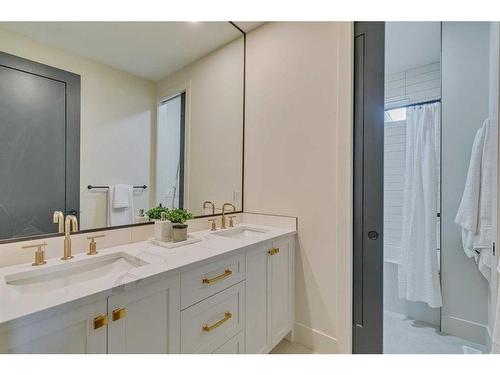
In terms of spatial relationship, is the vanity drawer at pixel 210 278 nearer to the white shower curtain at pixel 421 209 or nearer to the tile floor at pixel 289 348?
the tile floor at pixel 289 348

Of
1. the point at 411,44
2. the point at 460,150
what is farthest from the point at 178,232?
the point at 411,44

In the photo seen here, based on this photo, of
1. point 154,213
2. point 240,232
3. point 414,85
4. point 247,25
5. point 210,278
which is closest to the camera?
point 210,278

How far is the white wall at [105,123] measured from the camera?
1.17 meters

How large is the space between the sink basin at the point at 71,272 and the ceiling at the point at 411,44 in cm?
235

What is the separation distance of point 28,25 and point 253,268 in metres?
1.61

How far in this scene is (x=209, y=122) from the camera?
1968 millimetres

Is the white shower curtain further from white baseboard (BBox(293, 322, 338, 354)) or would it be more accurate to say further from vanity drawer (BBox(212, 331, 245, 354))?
vanity drawer (BBox(212, 331, 245, 354))

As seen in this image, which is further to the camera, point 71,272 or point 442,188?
point 442,188

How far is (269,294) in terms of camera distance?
1.51 m

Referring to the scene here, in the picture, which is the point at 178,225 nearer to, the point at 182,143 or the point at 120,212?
the point at 120,212

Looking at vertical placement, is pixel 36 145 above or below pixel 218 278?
above

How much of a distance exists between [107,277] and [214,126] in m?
1.40

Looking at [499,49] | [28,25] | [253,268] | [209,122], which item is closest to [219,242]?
[253,268]

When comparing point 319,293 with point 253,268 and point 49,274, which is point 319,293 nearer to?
point 253,268
